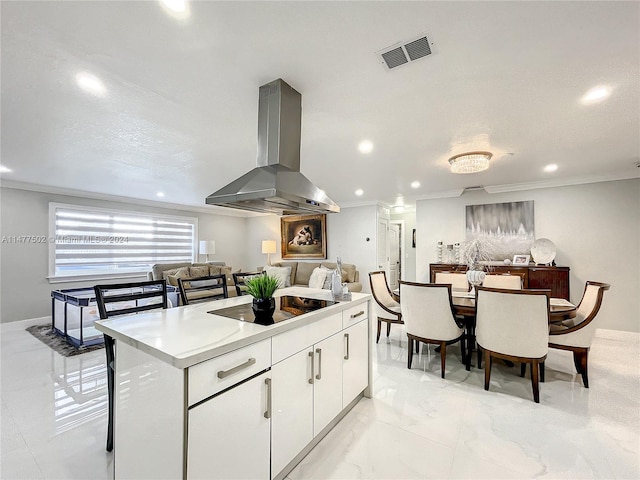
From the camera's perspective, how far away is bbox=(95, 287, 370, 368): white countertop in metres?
1.14

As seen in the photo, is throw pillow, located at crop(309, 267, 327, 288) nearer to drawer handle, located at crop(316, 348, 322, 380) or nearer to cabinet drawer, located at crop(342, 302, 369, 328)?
cabinet drawer, located at crop(342, 302, 369, 328)

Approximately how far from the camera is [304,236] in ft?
24.3

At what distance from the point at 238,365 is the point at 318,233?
5.96 meters

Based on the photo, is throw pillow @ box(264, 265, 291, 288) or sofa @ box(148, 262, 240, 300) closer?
sofa @ box(148, 262, 240, 300)

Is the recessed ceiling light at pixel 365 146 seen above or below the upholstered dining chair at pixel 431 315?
above

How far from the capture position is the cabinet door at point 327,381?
6.00ft

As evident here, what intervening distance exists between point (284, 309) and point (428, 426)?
1364 millimetres

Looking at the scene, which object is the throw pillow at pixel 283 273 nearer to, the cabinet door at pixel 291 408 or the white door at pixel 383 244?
the white door at pixel 383 244

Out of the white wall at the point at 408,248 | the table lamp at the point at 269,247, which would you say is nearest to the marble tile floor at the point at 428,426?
the table lamp at the point at 269,247

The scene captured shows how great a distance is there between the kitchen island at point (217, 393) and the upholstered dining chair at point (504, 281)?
273cm

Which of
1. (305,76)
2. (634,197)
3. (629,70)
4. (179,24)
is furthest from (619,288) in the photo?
(179,24)

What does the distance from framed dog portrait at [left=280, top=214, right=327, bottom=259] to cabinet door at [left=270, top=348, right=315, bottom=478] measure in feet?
17.8

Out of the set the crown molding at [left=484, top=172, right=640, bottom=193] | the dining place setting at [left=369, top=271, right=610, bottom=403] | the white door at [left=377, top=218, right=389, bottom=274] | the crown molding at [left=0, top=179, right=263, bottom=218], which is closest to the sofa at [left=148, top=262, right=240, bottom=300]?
the crown molding at [left=0, top=179, right=263, bottom=218]

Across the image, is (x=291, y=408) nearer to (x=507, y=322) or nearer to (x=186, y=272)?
(x=507, y=322)
